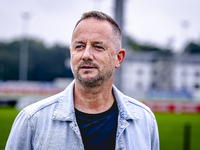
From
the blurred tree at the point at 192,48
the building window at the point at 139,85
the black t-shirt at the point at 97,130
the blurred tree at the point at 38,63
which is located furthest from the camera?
the blurred tree at the point at 192,48

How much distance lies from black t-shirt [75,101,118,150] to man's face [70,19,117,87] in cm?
31

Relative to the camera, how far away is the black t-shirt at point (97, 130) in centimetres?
214

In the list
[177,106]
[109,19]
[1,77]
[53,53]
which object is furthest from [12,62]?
[109,19]

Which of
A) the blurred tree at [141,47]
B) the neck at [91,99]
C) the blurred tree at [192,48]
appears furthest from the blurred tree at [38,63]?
the neck at [91,99]

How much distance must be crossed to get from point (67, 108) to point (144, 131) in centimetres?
77

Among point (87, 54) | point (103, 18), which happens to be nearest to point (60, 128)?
point (87, 54)

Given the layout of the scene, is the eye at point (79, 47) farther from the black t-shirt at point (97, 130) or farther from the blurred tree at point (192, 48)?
the blurred tree at point (192, 48)

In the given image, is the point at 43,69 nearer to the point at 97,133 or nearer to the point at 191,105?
the point at 191,105

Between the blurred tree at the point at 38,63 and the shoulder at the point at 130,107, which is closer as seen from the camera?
the shoulder at the point at 130,107

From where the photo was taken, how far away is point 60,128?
2105mm

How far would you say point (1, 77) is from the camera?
60.9 m

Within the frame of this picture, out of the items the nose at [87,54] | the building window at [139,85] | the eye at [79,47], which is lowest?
the building window at [139,85]

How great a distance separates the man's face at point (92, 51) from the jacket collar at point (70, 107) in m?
0.21

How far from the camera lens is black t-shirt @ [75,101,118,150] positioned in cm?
214
